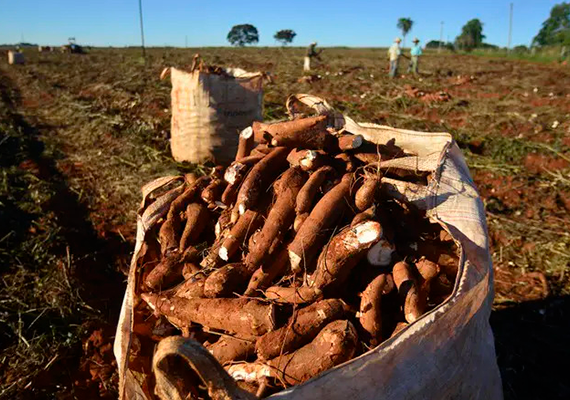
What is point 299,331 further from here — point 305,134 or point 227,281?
point 305,134

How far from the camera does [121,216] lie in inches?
173

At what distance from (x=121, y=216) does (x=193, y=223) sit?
2.41m

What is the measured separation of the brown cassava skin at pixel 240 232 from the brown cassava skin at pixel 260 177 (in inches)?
2.5

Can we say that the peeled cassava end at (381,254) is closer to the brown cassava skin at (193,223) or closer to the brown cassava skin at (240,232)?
the brown cassava skin at (240,232)

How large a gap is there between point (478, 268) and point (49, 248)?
3.66 meters

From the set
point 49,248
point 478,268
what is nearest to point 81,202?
point 49,248

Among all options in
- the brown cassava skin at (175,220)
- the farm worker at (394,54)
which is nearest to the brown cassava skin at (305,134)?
the brown cassava skin at (175,220)

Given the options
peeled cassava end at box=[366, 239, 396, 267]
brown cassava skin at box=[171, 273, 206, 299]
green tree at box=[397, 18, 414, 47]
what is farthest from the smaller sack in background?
green tree at box=[397, 18, 414, 47]

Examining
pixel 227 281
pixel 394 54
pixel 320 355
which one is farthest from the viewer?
pixel 394 54

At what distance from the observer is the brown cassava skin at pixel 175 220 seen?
2.30 m

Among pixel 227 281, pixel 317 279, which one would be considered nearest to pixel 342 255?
pixel 317 279

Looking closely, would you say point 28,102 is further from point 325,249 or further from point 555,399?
point 555,399

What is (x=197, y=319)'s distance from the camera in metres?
1.84

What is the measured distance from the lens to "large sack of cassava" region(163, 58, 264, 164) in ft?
16.3
